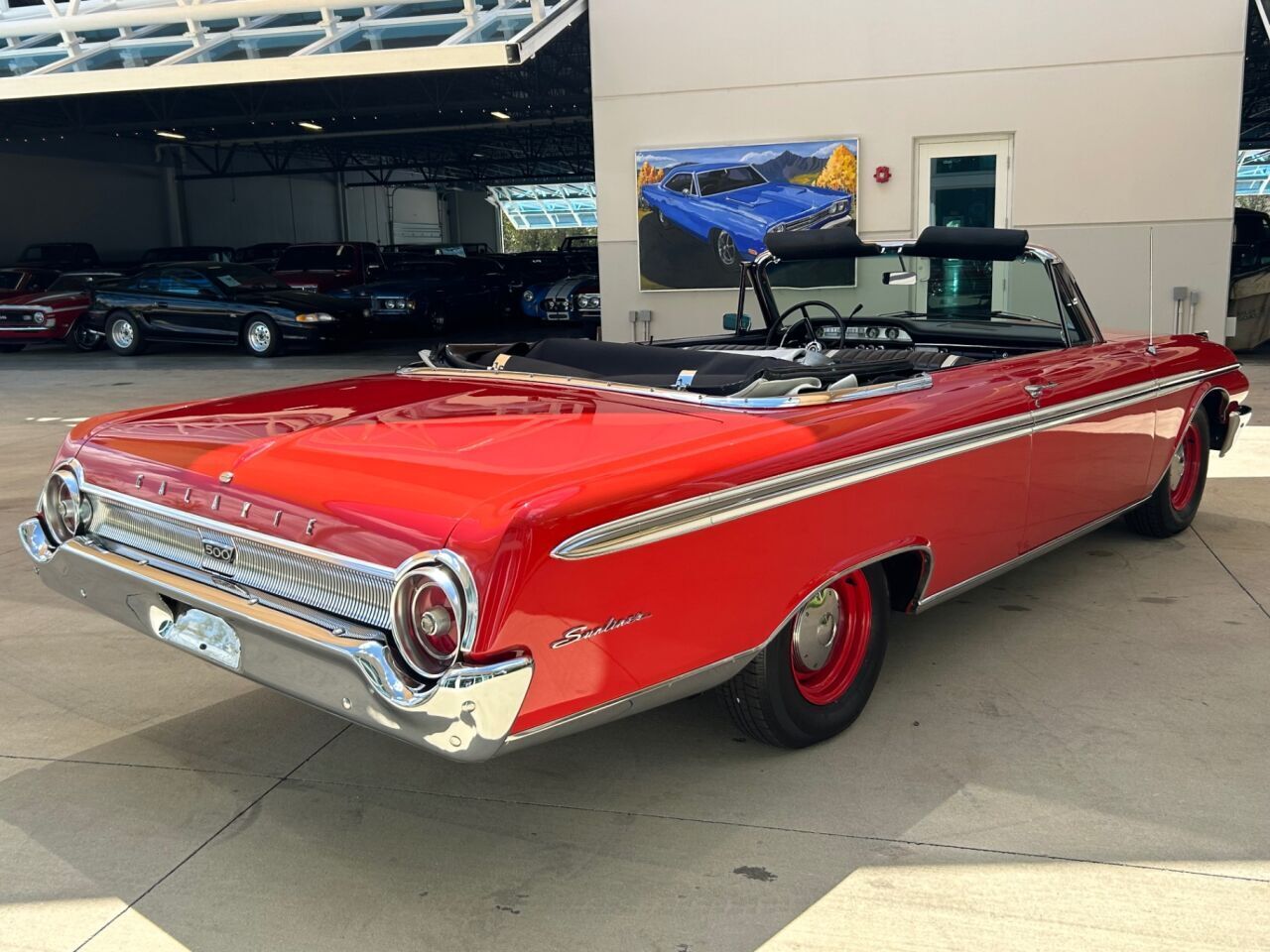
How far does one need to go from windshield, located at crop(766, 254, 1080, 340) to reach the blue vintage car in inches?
273

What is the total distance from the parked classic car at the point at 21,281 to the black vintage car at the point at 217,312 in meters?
2.02

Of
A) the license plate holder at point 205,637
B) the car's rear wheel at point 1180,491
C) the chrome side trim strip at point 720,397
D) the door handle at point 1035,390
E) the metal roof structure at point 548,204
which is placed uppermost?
the metal roof structure at point 548,204

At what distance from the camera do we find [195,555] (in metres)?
2.82

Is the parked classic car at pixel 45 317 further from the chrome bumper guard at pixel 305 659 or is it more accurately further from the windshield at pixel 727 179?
the chrome bumper guard at pixel 305 659

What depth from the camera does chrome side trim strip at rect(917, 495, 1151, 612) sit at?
345cm

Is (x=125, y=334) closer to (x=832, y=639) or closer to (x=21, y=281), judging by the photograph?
(x=21, y=281)

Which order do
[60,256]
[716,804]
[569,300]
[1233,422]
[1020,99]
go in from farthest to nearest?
[60,256], [569,300], [1020,99], [1233,422], [716,804]

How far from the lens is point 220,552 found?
8.96 ft

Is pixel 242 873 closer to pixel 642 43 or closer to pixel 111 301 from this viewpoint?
pixel 642 43

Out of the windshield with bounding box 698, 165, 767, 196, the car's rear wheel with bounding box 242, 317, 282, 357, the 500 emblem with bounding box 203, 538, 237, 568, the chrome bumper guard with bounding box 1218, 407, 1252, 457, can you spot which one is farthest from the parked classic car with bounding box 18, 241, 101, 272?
the 500 emblem with bounding box 203, 538, 237, 568

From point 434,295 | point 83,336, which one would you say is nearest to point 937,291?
point 434,295

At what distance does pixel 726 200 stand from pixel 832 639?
30.0 feet

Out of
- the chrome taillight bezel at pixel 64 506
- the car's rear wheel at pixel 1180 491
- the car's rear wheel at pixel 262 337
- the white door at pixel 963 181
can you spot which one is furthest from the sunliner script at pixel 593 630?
the car's rear wheel at pixel 262 337

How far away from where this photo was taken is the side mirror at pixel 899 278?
4.46m
